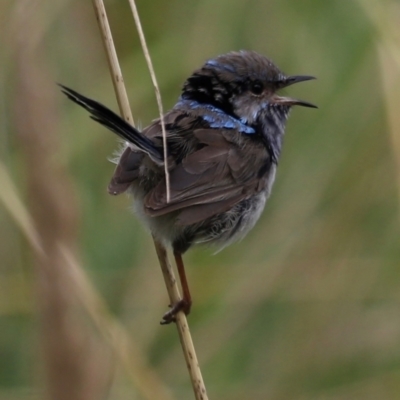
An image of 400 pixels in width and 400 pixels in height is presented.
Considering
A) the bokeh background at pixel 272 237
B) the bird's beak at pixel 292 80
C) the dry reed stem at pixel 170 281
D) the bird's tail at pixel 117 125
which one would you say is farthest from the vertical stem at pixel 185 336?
the bird's beak at pixel 292 80

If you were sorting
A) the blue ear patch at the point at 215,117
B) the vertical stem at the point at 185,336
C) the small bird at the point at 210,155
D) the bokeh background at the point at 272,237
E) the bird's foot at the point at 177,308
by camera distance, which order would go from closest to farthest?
the vertical stem at the point at 185,336, the bird's foot at the point at 177,308, the small bird at the point at 210,155, the blue ear patch at the point at 215,117, the bokeh background at the point at 272,237

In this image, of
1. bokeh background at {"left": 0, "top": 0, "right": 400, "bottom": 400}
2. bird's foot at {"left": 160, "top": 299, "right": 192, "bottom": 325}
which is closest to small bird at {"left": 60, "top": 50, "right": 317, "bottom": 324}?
bird's foot at {"left": 160, "top": 299, "right": 192, "bottom": 325}

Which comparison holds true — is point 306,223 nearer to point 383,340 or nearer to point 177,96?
point 383,340

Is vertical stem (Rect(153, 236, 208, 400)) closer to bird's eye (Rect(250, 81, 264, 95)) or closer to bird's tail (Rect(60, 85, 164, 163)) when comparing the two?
bird's tail (Rect(60, 85, 164, 163))

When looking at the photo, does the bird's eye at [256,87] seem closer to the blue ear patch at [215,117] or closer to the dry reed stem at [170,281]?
the blue ear patch at [215,117]

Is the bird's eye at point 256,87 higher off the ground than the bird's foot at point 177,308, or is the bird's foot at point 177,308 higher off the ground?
the bird's eye at point 256,87

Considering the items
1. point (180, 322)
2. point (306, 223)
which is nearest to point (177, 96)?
point (306, 223)
